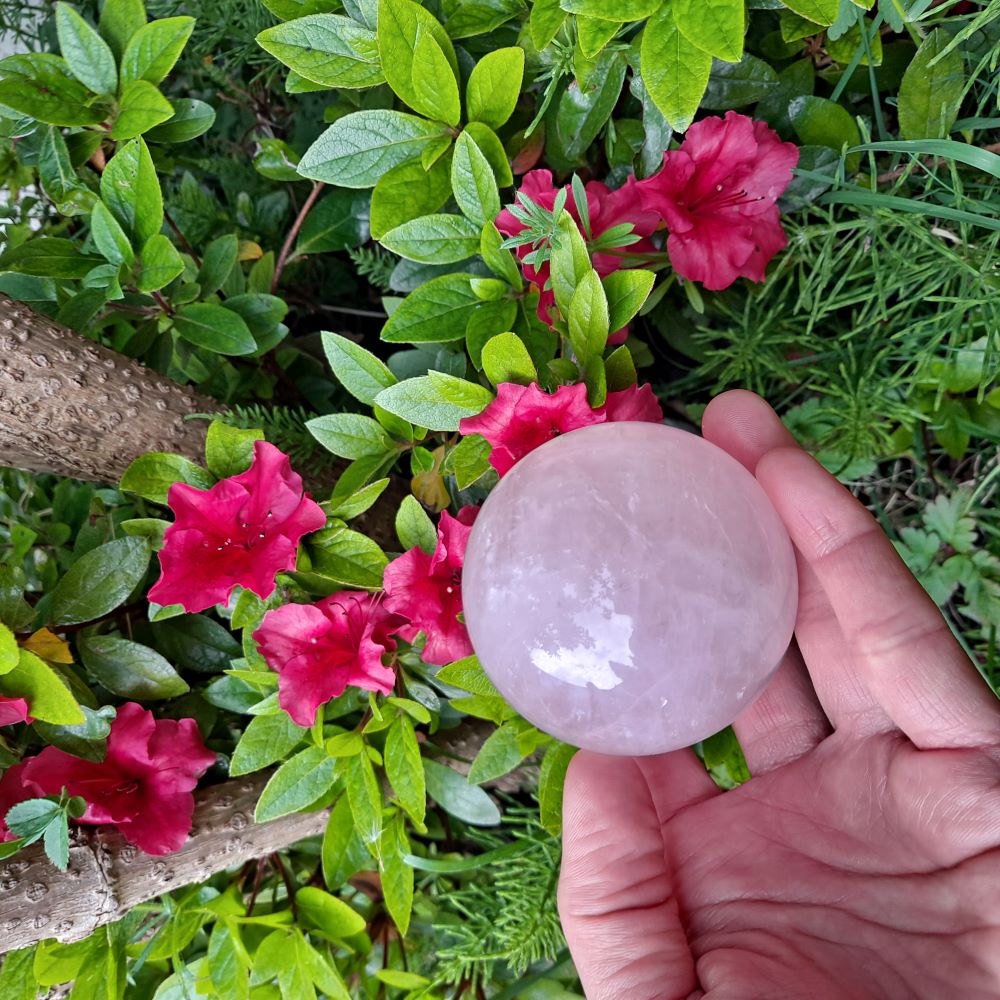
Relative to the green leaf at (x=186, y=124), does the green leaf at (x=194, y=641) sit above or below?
below

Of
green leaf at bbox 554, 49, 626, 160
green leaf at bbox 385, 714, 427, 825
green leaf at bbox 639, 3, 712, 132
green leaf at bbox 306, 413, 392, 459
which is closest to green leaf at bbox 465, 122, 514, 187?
green leaf at bbox 554, 49, 626, 160

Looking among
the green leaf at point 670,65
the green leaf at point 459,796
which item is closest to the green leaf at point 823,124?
the green leaf at point 670,65

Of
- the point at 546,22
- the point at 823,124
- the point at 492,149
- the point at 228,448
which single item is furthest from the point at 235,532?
the point at 823,124

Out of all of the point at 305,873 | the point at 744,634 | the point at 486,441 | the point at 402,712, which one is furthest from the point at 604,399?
the point at 305,873

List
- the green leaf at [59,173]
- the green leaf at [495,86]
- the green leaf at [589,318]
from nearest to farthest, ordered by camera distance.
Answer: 1. the green leaf at [589,318]
2. the green leaf at [495,86]
3. the green leaf at [59,173]

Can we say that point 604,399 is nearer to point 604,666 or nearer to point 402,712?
point 604,666

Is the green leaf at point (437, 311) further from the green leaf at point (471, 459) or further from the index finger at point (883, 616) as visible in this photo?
the index finger at point (883, 616)

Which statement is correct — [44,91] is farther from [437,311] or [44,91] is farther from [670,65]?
[670,65]

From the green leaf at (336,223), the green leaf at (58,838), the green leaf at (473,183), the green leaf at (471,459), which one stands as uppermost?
the green leaf at (473,183)
